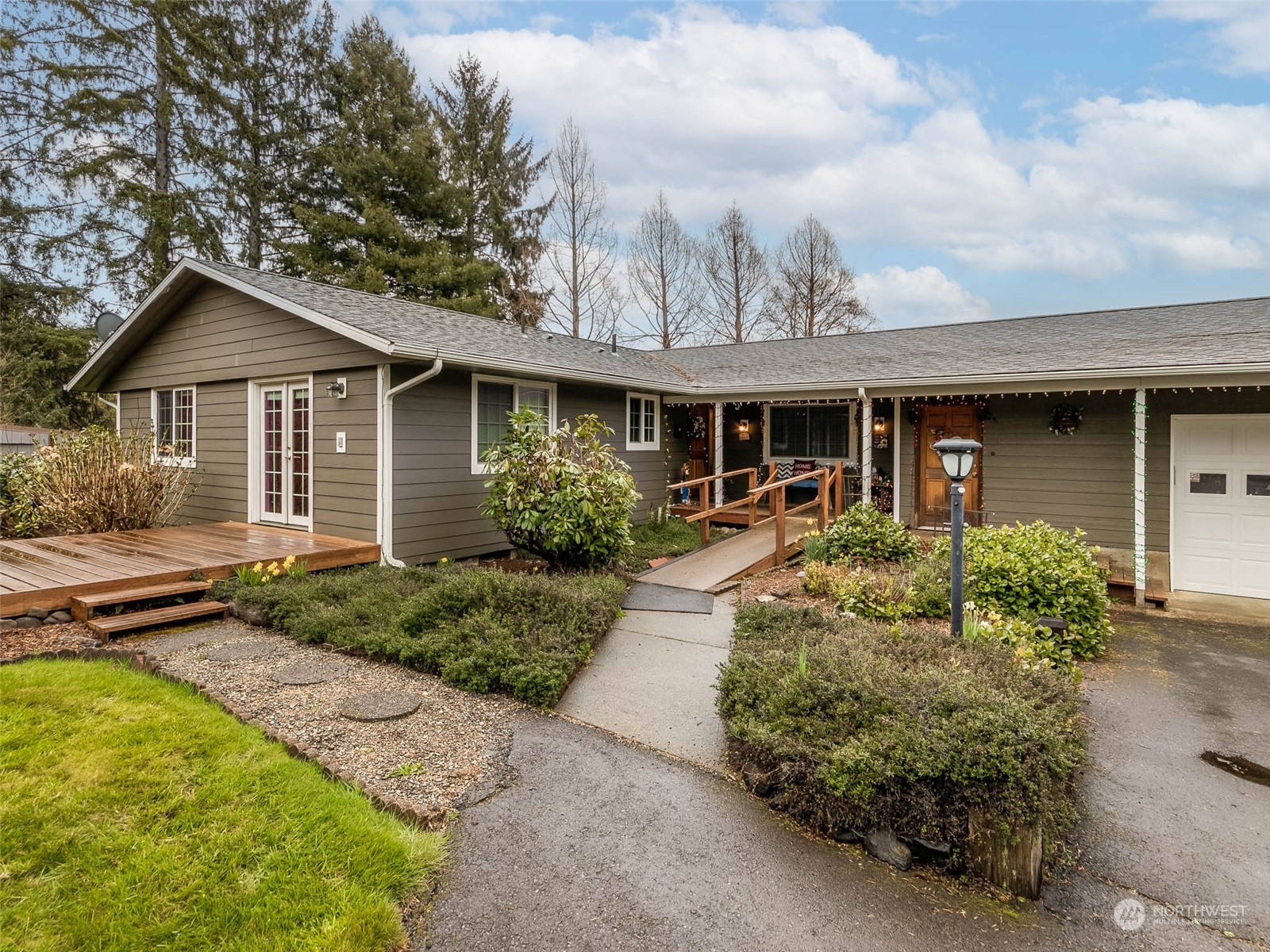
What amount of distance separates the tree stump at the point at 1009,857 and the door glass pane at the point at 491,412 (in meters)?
6.16

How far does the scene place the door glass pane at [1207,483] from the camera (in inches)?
281

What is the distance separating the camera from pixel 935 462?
943 centimetres

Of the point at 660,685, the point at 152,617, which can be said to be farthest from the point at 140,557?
the point at 660,685

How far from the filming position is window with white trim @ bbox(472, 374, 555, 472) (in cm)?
757

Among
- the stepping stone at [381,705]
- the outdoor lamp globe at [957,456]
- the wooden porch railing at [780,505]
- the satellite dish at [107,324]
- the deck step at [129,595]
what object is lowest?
the stepping stone at [381,705]

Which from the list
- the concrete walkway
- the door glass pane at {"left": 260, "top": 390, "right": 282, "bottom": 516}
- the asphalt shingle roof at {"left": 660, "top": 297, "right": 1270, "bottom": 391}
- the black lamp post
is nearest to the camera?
the concrete walkway

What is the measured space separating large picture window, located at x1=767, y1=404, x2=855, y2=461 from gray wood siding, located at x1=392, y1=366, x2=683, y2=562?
18.4 ft

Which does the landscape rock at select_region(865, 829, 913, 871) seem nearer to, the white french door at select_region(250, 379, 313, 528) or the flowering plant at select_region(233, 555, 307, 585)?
the flowering plant at select_region(233, 555, 307, 585)

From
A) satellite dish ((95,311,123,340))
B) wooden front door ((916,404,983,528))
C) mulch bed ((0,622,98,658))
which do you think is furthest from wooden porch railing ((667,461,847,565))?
satellite dish ((95,311,123,340))

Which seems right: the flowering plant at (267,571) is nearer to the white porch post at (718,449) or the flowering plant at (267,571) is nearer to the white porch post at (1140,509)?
Result: the white porch post at (718,449)

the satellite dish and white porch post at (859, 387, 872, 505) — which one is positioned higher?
the satellite dish

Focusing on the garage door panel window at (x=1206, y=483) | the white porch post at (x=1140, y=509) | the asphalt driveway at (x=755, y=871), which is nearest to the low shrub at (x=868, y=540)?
the white porch post at (x=1140, y=509)

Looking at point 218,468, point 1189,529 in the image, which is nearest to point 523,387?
point 218,468

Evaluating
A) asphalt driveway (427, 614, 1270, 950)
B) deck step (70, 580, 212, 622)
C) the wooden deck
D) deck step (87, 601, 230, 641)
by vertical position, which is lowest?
asphalt driveway (427, 614, 1270, 950)
